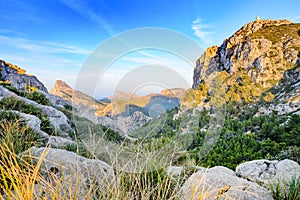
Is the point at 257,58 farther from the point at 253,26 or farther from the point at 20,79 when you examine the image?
the point at 20,79

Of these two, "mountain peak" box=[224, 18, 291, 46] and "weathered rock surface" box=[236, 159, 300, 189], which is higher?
"mountain peak" box=[224, 18, 291, 46]

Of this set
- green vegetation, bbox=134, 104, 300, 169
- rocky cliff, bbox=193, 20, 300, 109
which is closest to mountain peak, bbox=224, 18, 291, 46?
rocky cliff, bbox=193, 20, 300, 109

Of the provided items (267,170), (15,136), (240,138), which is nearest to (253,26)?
(240,138)

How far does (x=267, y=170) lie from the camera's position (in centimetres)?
446

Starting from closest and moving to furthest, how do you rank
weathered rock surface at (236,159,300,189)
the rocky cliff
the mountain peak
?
1. weathered rock surface at (236,159,300,189)
2. the rocky cliff
3. the mountain peak

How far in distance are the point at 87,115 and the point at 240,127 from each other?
86.2 ft

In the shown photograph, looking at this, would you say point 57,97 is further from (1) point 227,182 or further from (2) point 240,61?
(2) point 240,61

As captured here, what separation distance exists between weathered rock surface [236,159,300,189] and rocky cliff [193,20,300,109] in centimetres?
4172

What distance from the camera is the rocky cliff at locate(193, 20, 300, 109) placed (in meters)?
53.1

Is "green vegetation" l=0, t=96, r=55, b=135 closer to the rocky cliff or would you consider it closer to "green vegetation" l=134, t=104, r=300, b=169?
"green vegetation" l=134, t=104, r=300, b=169

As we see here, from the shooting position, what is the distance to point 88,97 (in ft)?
19.1

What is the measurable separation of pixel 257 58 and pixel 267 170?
6589cm

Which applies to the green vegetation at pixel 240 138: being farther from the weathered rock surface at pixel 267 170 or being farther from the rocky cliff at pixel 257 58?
the rocky cliff at pixel 257 58

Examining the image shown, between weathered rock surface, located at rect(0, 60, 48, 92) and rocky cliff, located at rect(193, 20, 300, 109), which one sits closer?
weathered rock surface, located at rect(0, 60, 48, 92)
